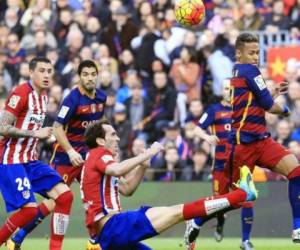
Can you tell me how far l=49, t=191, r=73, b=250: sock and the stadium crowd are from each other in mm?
4939

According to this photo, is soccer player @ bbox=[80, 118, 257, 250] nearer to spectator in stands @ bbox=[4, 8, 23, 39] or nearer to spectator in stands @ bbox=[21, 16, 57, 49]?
spectator in stands @ bbox=[21, 16, 57, 49]

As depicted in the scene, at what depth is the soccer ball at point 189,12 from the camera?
16.3 meters

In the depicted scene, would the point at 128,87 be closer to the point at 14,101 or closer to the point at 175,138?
the point at 175,138

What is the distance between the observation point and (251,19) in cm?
2186

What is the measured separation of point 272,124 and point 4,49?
577 cm

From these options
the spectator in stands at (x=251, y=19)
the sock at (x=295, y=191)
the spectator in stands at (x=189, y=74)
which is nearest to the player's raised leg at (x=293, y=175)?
the sock at (x=295, y=191)

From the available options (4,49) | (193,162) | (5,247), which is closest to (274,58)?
(193,162)

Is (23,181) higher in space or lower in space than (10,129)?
lower

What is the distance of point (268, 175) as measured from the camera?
1852 centimetres

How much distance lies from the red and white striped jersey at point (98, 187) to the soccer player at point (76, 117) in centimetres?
240

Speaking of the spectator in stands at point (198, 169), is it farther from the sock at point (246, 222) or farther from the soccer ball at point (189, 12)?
the sock at point (246, 222)

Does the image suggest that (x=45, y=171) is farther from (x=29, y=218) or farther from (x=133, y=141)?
(x=133, y=141)

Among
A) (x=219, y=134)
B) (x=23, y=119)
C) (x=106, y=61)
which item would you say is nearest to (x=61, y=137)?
(x=23, y=119)

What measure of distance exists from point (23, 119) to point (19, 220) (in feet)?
3.70
